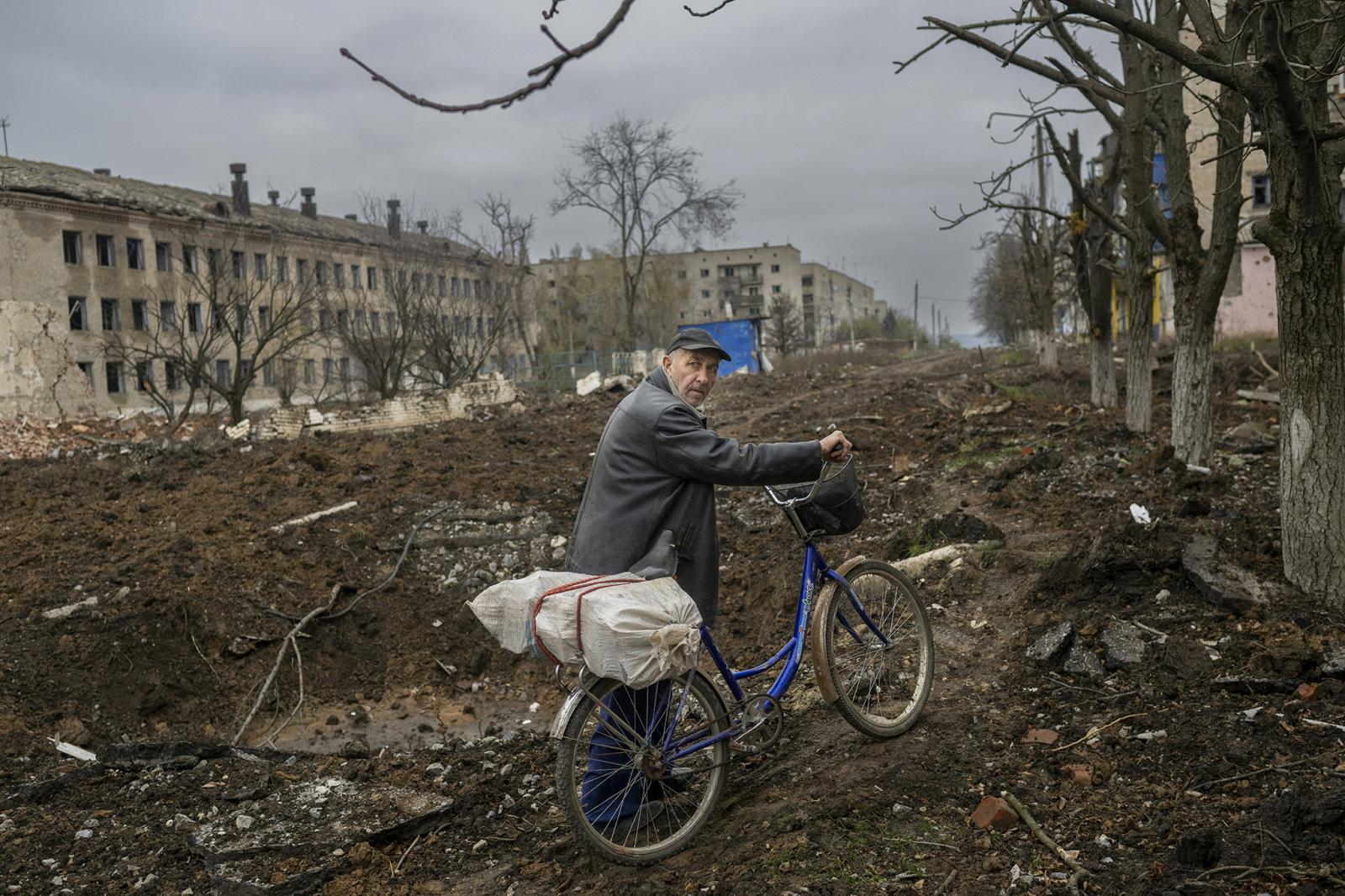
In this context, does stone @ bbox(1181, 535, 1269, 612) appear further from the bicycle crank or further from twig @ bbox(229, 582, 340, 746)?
A: twig @ bbox(229, 582, 340, 746)

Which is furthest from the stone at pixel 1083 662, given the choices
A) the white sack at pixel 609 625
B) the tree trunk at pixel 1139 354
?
the tree trunk at pixel 1139 354

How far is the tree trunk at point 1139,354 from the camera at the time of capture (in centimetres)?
1168

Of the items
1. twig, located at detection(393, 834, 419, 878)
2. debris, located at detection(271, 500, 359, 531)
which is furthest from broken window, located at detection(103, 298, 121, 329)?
twig, located at detection(393, 834, 419, 878)

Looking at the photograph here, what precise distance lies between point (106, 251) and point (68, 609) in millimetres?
38250

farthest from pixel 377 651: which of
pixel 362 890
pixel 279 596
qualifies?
pixel 362 890

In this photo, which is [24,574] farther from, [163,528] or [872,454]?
[872,454]

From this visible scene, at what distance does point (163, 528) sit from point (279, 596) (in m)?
2.24

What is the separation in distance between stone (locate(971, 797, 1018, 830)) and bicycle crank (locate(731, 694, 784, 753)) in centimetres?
88

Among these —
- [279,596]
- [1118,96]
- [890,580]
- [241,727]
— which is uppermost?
[1118,96]

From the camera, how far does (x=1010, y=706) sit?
207 inches

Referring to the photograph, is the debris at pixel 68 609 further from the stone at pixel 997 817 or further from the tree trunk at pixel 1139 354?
the tree trunk at pixel 1139 354

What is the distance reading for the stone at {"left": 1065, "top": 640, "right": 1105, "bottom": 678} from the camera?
5375mm

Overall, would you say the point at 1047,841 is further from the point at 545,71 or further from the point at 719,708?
the point at 545,71

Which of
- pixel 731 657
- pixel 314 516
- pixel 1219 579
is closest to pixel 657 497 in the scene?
pixel 1219 579
